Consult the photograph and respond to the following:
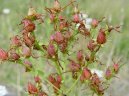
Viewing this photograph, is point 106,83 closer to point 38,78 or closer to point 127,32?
point 38,78

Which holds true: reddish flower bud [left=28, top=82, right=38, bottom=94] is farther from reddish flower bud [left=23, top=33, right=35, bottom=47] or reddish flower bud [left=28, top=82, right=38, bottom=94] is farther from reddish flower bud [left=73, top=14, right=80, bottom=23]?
reddish flower bud [left=73, top=14, right=80, bottom=23]

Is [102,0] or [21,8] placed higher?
[102,0]

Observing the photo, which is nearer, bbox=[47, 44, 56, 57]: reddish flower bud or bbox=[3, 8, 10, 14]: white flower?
bbox=[47, 44, 56, 57]: reddish flower bud

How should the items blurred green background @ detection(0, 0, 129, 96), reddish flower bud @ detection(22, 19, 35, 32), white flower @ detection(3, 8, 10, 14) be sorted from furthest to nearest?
white flower @ detection(3, 8, 10, 14)
blurred green background @ detection(0, 0, 129, 96)
reddish flower bud @ detection(22, 19, 35, 32)

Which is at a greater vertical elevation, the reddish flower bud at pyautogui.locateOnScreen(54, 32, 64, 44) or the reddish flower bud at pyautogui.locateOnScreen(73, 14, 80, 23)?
the reddish flower bud at pyautogui.locateOnScreen(73, 14, 80, 23)

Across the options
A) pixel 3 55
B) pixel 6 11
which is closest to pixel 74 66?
pixel 3 55

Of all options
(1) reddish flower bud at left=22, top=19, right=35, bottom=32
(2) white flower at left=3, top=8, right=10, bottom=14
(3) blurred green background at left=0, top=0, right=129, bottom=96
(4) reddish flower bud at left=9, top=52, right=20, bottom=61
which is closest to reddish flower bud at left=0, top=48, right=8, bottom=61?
(4) reddish flower bud at left=9, top=52, right=20, bottom=61

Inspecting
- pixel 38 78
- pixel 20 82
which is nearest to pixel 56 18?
pixel 38 78

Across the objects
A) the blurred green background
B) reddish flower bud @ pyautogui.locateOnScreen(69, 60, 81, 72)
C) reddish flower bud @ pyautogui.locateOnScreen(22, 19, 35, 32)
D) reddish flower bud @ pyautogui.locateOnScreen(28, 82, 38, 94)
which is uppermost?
the blurred green background

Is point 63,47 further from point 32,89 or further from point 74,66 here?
point 32,89
